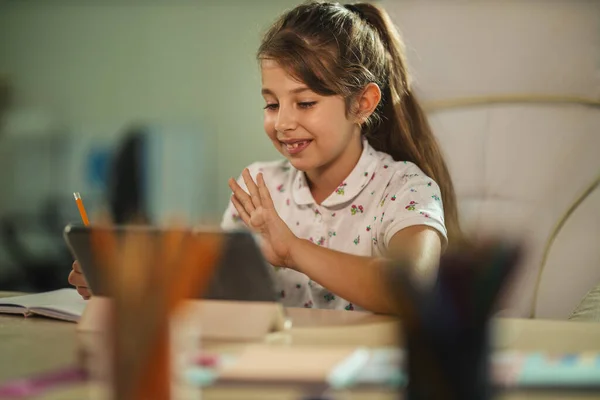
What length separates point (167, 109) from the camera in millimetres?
5656

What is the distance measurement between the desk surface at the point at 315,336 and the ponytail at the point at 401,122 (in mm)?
549

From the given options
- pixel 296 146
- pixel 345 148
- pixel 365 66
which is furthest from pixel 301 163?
pixel 365 66

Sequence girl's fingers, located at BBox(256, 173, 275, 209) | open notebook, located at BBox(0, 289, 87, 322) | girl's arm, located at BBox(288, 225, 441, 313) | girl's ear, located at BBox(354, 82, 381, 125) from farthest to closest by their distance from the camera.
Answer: girl's ear, located at BBox(354, 82, 381, 125) → girl's fingers, located at BBox(256, 173, 275, 209) → girl's arm, located at BBox(288, 225, 441, 313) → open notebook, located at BBox(0, 289, 87, 322)

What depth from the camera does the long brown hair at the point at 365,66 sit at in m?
1.63

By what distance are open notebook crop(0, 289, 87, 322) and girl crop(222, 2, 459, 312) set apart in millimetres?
335

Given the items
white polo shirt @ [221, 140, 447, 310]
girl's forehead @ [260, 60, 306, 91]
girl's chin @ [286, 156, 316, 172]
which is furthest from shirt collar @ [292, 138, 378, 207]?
girl's forehead @ [260, 60, 306, 91]

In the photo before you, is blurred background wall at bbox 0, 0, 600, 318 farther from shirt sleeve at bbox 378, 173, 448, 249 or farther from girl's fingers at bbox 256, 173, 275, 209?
girl's fingers at bbox 256, 173, 275, 209

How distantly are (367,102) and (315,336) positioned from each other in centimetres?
77

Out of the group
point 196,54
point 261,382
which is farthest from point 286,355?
point 196,54

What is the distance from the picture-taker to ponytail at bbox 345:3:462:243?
5.66 ft

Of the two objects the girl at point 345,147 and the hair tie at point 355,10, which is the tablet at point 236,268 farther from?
the hair tie at point 355,10

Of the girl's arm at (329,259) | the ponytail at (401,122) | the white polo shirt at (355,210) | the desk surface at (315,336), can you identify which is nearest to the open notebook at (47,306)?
the desk surface at (315,336)

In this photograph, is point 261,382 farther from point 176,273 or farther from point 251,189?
point 251,189

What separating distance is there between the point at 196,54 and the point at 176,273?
5.17m
